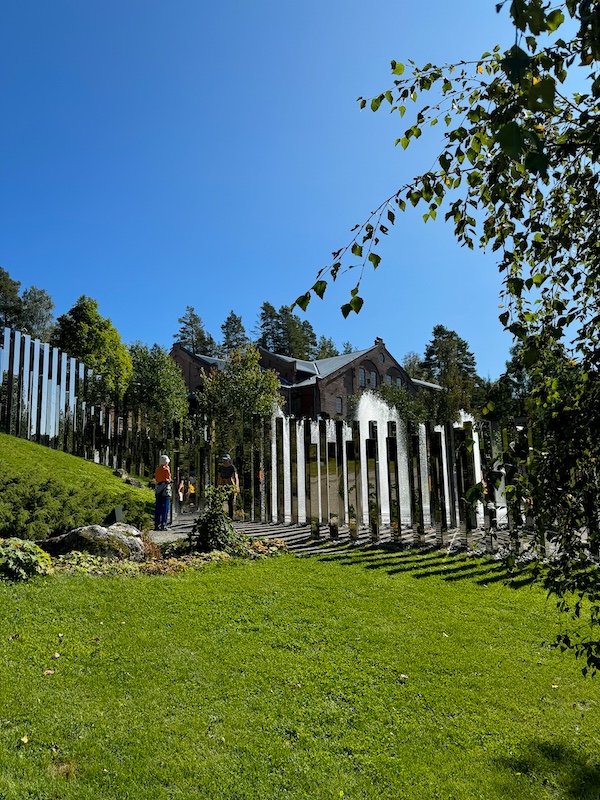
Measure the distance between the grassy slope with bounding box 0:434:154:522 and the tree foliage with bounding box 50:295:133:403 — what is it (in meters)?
16.5

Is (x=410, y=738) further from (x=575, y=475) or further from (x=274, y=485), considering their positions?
(x=274, y=485)

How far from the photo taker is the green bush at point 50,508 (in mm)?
9234

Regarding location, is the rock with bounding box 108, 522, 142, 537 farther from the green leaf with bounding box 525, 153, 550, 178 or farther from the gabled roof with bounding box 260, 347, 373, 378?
the gabled roof with bounding box 260, 347, 373, 378

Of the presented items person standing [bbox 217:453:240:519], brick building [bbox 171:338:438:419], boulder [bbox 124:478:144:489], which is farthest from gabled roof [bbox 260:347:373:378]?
person standing [bbox 217:453:240:519]

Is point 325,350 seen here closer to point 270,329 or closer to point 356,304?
point 270,329

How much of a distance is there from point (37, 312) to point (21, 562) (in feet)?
211

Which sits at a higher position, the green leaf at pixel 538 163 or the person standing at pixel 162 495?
the green leaf at pixel 538 163

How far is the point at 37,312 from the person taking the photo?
64.2m

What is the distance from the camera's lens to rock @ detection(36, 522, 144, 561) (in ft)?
27.2

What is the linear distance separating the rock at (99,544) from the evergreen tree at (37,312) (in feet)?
195

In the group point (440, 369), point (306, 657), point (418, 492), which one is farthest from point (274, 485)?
point (440, 369)

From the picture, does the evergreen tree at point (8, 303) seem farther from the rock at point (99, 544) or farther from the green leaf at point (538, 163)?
the green leaf at point (538, 163)

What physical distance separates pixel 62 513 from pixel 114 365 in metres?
25.8

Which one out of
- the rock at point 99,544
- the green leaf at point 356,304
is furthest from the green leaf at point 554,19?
the rock at point 99,544
